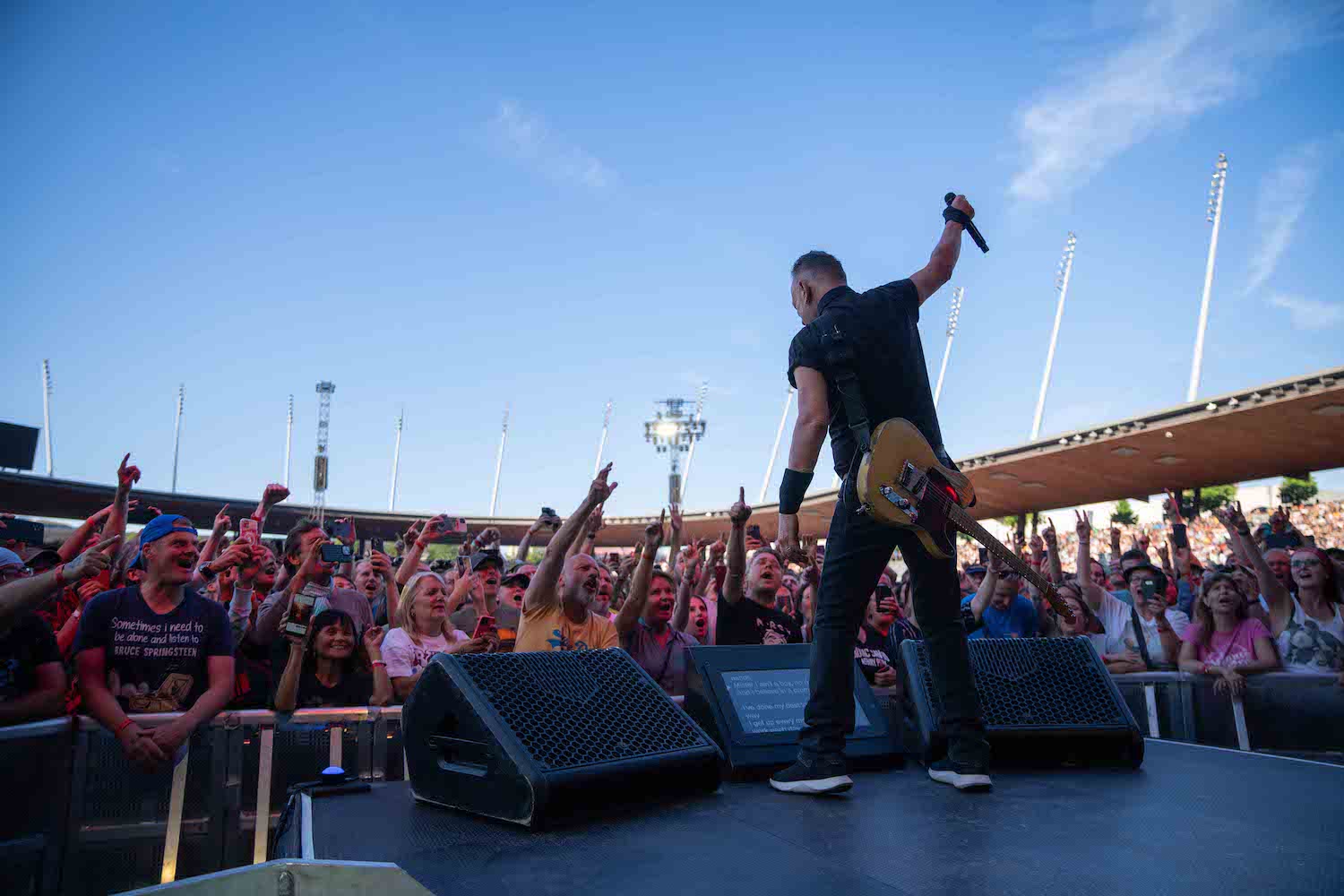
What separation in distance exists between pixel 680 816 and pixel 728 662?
90 centimetres

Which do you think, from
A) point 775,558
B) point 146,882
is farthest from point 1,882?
point 775,558

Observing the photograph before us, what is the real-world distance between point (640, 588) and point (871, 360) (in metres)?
2.28

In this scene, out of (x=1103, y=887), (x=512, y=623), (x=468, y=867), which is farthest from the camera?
(x=512, y=623)

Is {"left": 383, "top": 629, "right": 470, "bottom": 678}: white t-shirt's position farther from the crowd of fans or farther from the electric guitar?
the electric guitar

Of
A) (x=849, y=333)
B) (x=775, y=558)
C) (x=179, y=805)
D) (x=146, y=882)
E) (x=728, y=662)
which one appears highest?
(x=849, y=333)

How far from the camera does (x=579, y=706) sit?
2475 millimetres

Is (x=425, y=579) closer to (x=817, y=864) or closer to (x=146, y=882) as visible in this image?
(x=146, y=882)

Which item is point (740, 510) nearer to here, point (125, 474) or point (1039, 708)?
point (1039, 708)

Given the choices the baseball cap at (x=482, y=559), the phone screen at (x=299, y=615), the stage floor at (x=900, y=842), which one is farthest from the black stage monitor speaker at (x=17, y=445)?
the stage floor at (x=900, y=842)

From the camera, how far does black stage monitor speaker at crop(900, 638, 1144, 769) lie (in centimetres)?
297

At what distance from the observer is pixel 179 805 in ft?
9.68

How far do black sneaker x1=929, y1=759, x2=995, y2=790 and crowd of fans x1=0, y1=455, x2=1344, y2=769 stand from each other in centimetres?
83

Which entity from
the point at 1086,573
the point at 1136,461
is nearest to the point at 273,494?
the point at 1086,573

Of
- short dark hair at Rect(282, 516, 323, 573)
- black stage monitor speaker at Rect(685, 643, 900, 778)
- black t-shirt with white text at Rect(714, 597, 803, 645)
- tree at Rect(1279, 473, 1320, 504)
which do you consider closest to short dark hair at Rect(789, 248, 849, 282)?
black stage monitor speaker at Rect(685, 643, 900, 778)
